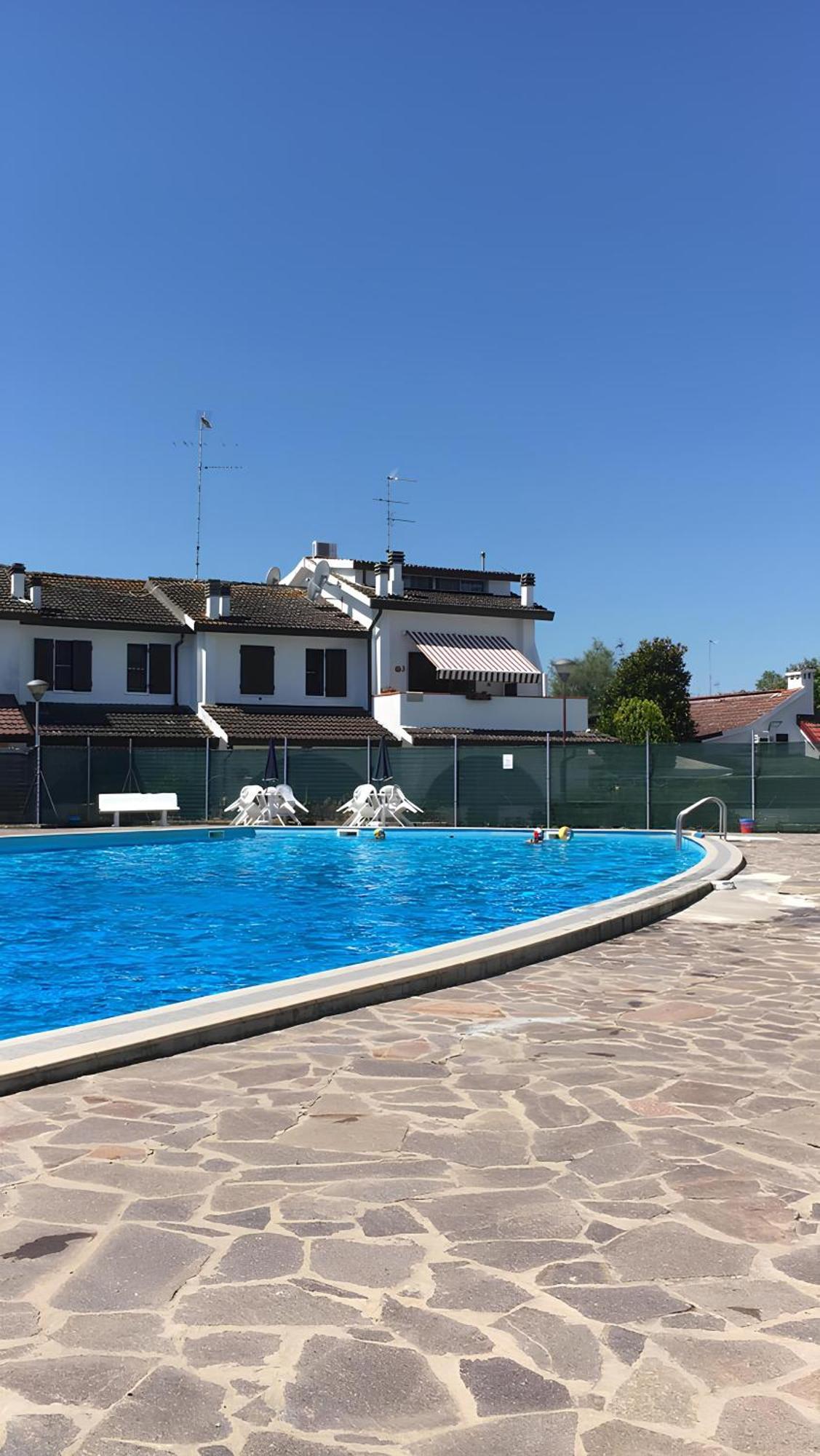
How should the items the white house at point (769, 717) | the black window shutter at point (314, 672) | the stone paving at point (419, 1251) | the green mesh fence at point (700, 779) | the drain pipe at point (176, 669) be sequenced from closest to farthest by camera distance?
the stone paving at point (419, 1251), the green mesh fence at point (700, 779), the drain pipe at point (176, 669), the black window shutter at point (314, 672), the white house at point (769, 717)

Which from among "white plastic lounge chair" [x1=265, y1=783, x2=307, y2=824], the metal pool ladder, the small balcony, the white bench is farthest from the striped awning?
the white bench

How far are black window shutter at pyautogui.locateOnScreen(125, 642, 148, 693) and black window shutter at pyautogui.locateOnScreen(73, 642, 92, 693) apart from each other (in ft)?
4.25

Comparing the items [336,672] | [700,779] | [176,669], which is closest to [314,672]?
[336,672]

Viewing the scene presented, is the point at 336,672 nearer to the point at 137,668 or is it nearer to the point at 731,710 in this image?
the point at 137,668

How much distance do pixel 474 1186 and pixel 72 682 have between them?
3252 centimetres

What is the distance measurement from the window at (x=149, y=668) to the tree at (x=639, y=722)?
22133 mm

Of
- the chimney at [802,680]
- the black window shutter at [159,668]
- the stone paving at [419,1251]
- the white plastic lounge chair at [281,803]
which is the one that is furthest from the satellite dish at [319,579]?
the stone paving at [419,1251]

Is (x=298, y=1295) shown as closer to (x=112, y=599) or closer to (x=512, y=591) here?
(x=112, y=599)

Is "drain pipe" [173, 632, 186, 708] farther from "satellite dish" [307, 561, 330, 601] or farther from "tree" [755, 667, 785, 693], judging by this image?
"tree" [755, 667, 785, 693]

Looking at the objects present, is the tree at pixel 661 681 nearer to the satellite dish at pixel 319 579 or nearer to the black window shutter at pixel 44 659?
the satellite dish at pixel 319 579

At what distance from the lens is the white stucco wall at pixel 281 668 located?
36875 mm

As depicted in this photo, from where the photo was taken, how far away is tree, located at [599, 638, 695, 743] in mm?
56406

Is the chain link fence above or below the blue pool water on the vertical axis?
above

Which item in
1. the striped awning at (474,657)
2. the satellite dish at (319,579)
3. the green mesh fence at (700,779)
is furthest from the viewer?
the satellite dish at (319,579)
